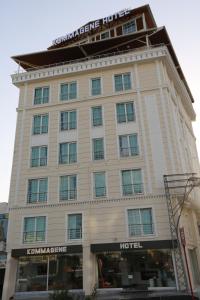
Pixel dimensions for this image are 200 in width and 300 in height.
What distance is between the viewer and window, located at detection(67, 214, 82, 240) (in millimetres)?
25219

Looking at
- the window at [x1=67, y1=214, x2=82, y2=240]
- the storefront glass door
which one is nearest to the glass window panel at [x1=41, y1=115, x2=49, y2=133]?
the window at [x1=67, y1=214, x2=82, y2=240]

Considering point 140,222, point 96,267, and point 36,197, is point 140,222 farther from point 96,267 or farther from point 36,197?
point 36,197

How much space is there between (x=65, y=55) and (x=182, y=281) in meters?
25.4

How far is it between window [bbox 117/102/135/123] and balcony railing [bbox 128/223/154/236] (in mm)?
9593

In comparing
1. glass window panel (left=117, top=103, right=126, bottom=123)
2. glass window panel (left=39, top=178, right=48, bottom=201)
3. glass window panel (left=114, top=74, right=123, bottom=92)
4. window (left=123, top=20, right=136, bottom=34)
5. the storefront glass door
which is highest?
window (left=123, top=20, right=136, bottom=34)

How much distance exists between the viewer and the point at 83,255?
24.2 metres

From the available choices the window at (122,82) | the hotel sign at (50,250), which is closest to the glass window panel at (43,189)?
the hotel sign at (50,250)

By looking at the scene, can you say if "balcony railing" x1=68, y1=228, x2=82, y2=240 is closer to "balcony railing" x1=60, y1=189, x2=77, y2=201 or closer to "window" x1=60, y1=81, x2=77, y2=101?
"balcony railing" x1=60, y1=189, x2=77, y2=201

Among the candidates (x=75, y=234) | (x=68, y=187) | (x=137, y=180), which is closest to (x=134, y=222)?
(x=137, y=180)

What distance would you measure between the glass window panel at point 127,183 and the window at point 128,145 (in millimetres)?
1759

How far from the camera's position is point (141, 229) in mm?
24406

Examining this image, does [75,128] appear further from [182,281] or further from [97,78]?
[182,281]

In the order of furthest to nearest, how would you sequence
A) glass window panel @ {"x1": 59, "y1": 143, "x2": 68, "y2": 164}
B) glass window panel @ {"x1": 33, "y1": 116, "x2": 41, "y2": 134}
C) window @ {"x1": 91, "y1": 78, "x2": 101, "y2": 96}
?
window @ {"x1": 91, "y1": 78, "x2": 101, "y2": 96} < glass window panel @ {"x1": 33, "y1": 116, "x2": 41, "y2": 134} < glass window panel @ {"x1": 59, "y1": 143, "x2": 68, "y2": 164}

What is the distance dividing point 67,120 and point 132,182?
9.09 metres
